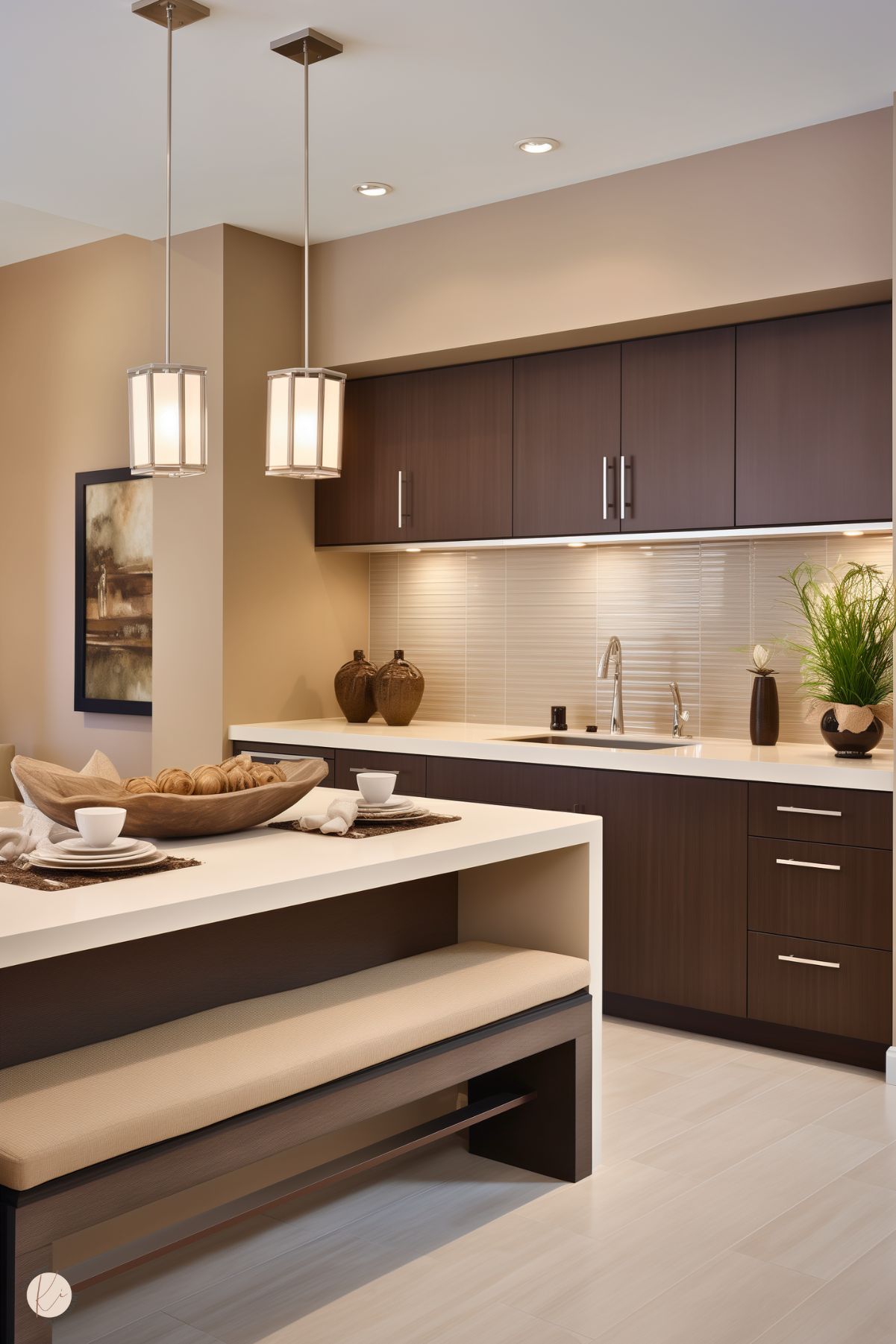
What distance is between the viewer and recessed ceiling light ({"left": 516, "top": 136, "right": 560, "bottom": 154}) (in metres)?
3.76

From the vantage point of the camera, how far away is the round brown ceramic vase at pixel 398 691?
187 inches

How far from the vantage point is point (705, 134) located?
372 centimetres

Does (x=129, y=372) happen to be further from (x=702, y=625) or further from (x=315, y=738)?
(x=702, y=625)

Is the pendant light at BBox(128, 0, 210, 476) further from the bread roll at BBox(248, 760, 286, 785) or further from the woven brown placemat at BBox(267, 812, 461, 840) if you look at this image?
the woven brown placemat at BBox(267, 812, 461, 840)

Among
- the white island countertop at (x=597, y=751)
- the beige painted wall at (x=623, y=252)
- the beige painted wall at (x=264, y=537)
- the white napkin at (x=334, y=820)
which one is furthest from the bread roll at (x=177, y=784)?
the beige painted wall at (x=623, y=252)

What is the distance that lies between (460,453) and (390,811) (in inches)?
84.7

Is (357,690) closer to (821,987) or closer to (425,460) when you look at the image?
(425,460)

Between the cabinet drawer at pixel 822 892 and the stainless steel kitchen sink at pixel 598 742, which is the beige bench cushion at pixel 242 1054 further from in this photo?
the stainless steel kitchen sink at pixel 598 742

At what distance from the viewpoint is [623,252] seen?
158 inches

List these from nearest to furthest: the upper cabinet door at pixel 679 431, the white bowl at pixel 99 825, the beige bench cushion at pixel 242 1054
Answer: the beige bench cushion at pixel 242 1054
the white bowl at pixel 99 825
the upper cabinet door at pixel 679 431

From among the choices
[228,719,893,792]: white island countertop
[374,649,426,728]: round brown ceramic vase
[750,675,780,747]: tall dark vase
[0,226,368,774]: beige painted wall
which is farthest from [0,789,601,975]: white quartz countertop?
[0,226,368,774]: beige painted wall

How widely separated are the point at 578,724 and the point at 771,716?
877mm

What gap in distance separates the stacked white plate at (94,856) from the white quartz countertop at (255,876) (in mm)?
68

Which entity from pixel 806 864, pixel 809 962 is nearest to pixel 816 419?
pixel 806 864
